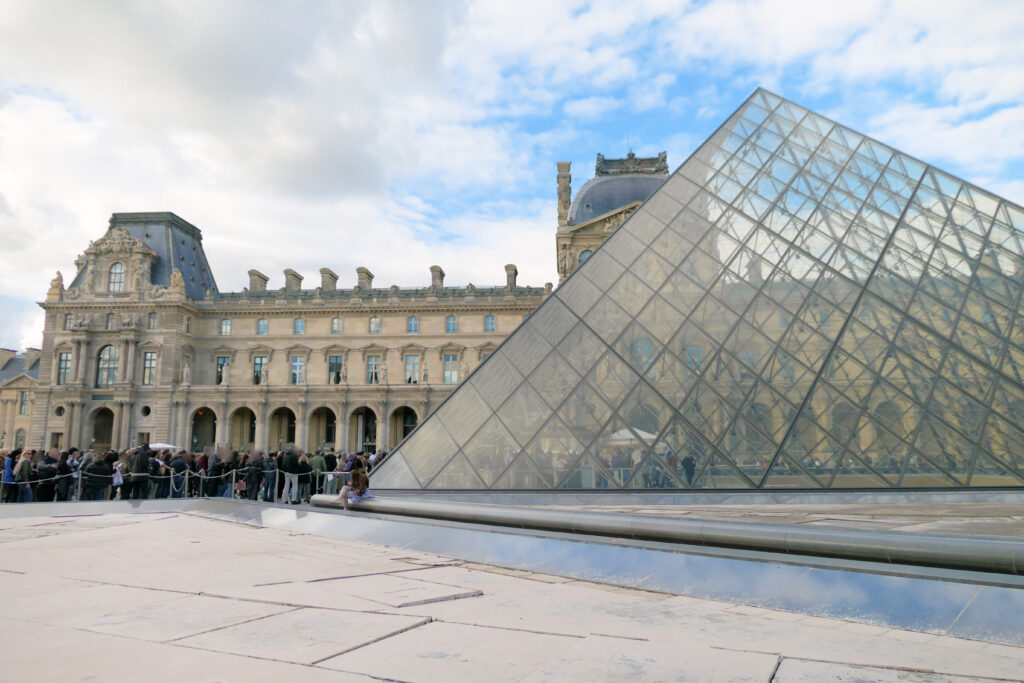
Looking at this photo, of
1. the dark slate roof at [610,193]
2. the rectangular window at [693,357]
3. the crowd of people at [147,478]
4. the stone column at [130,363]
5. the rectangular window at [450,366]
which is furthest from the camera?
the rectangular window at [450,366]

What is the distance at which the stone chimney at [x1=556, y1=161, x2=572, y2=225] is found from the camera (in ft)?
136

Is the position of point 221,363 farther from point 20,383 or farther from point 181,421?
point 20,383

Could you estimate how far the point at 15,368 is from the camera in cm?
6506

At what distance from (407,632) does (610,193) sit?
1619 inches

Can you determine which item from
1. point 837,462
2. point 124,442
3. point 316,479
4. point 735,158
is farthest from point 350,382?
point 837,462

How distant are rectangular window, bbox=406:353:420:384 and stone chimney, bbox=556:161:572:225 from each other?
526 inches

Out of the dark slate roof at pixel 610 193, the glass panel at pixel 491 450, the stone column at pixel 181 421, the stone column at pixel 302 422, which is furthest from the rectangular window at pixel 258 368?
the glass panel at pixel 491 450

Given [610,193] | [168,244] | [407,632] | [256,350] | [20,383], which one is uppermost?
[610,193]

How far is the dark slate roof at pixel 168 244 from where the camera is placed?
4584 cm

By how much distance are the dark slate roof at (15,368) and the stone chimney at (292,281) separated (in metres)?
31.9

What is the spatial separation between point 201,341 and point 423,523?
43.4 m

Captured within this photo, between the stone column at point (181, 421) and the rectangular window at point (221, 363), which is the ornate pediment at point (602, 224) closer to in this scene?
the rectangular window at point (221, 363)

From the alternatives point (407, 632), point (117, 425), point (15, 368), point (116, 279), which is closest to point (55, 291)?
point (116, 279)

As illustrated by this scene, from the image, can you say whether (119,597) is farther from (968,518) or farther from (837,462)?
(837,462)
